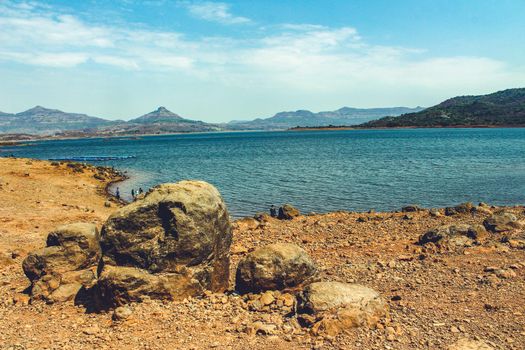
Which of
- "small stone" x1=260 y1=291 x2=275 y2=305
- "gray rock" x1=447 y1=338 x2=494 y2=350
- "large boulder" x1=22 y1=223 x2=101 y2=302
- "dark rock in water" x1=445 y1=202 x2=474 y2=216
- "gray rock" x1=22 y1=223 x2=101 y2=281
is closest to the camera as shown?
"gray rock" x1=447 y1=338 x2=494 y2=350

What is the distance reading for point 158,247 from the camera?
46.9ft

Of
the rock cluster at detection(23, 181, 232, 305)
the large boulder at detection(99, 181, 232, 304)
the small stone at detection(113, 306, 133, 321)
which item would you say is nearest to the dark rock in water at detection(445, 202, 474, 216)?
the rock cluster at detection(23, 181, 232, 305)

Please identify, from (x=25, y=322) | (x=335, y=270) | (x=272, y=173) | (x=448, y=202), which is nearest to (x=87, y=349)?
(x=25, y=322)

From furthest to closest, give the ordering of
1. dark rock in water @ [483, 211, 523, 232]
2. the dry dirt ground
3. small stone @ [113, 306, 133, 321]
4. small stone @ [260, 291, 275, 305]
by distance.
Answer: dark rock in water @ [483, 211, 523, 232] → small stone @ [260, 291, 275, 305] → small stone @ [113, 306, 133, 321] → the dry dirt ground

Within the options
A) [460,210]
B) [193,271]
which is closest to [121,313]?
[193,271]

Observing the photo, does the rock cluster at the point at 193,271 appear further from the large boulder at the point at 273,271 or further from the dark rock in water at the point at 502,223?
the dark rock in water at the point at 502,223

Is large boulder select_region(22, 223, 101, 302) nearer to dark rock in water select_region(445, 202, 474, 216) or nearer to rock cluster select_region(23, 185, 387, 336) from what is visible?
rock cluster select_region(23, 185, 387, 336)

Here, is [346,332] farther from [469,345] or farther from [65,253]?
[65,253]

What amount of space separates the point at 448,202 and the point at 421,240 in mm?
20622

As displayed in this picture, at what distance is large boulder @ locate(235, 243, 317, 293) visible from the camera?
1500 cm

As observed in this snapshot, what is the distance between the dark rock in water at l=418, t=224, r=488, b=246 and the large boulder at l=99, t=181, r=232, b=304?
12925mm

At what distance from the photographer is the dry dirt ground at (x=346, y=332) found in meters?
12.0

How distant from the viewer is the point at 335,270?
59.2 ft

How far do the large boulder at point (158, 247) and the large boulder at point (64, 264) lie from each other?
8.67 ft
